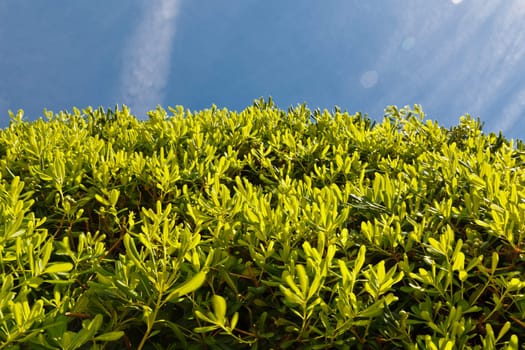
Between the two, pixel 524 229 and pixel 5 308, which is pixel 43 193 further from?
pixel 524 229

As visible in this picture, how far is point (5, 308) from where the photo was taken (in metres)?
1.83

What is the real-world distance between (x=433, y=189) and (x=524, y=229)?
0.87 m

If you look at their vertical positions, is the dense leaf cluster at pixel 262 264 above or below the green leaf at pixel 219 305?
above

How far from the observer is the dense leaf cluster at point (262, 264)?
183cm

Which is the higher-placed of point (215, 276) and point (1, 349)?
point (215, 276)

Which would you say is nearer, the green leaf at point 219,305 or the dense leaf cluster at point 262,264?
the green leaf at point 219,305

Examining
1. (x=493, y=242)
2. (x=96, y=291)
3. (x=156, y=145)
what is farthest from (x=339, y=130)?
(x=96, y=291)

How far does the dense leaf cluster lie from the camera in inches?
72.0

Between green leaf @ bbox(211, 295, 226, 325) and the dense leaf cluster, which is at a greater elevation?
the dense leaf cluster

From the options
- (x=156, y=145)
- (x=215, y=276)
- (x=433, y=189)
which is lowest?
(x=215, y=276)

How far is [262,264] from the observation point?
83.7 inches

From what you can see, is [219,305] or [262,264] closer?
[219,305]

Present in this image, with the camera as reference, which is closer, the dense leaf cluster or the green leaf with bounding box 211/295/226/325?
the green leaf with bounding box 211/295/226/325

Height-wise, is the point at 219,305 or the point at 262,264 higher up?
the point at 262,264
